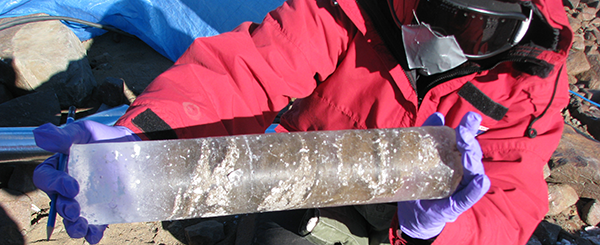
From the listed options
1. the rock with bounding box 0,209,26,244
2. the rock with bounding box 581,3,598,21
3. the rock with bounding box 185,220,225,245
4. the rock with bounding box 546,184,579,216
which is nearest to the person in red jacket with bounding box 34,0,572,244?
the rock with bounding box 185,220,225,245

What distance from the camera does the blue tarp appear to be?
3.79 meters

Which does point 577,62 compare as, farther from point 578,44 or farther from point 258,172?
point 258,172

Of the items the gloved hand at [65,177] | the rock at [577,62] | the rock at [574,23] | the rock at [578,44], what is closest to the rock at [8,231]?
the gloved hand at [65,177]

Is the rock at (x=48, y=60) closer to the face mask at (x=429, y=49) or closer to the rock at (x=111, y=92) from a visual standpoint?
the rock at (x=111, y=92)

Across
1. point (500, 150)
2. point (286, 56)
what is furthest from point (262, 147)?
point (500, 150)

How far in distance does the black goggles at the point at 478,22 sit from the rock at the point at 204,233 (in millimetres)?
1970

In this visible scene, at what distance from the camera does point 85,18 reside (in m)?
3.87

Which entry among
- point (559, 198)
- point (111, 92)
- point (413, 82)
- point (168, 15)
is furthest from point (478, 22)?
point (168, 15)

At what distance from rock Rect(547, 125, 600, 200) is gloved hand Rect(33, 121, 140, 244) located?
12.2 feet

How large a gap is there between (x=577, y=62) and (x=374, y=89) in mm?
4236

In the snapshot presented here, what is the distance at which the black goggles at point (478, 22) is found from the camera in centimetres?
153

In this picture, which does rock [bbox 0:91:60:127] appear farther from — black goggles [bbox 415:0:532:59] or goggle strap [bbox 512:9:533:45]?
goggle strap [bbox 512:9:533:45]

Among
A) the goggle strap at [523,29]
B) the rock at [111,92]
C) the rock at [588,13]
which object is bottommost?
the rock at [111,92]

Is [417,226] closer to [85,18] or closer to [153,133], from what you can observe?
[153,133]
